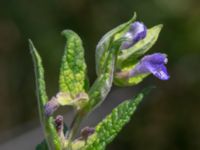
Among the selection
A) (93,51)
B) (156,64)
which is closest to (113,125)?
(156,64)

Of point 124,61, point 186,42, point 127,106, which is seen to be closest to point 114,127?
point 127,106

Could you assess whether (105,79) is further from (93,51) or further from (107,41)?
(93,51)

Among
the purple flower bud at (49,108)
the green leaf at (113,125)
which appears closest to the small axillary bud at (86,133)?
the green leaf at (113,125)

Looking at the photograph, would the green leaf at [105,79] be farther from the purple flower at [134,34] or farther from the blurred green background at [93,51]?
the blurred green background at [93,51]

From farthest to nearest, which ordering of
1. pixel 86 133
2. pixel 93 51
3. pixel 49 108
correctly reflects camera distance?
pixel 93 51 → pixel 86 133 → pixel 49 108

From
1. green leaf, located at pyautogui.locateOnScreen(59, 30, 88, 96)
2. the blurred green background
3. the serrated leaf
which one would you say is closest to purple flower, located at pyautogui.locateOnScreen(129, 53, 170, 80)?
the serrated leaf

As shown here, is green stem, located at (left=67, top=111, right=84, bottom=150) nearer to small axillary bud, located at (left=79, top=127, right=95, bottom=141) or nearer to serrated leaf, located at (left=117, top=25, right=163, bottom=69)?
small axillary bud, located at (left=79, top=127, right=95, bottom=141)
